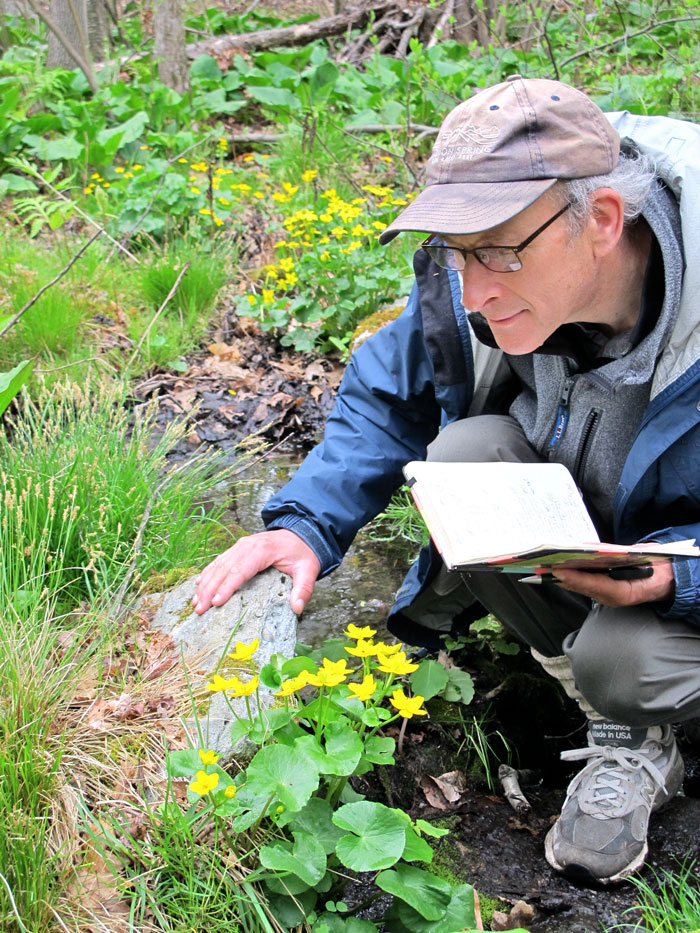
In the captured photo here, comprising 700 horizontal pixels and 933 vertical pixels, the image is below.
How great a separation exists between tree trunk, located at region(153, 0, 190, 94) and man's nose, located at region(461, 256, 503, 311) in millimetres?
7157

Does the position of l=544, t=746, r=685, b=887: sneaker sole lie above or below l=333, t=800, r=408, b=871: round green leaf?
below

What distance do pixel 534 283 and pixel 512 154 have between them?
0.28 metres

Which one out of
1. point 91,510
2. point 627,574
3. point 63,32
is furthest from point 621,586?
point 63,32

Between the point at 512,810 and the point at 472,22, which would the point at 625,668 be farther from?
the point at 472,22

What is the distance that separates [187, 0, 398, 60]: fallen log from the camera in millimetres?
9734

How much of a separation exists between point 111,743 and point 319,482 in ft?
2.78

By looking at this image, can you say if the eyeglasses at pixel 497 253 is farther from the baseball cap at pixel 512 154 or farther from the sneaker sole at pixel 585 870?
the sneaker sole at pixel 585 870

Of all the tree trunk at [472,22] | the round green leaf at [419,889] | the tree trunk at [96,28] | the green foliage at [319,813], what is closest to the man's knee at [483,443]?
the green foliage at [319,813]

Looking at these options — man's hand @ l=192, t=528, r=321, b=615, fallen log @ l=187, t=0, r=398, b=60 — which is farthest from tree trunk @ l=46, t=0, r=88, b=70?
man's hand @ l=192, t=528, r=321, b=615

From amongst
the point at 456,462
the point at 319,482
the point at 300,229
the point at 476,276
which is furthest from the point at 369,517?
the point at 300,229

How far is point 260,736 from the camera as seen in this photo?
5.61 feet

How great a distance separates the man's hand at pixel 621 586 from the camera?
1.89 m

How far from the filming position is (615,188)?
1.89 metres

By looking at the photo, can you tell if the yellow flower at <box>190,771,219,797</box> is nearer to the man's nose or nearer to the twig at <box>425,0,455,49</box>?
the man's nose
